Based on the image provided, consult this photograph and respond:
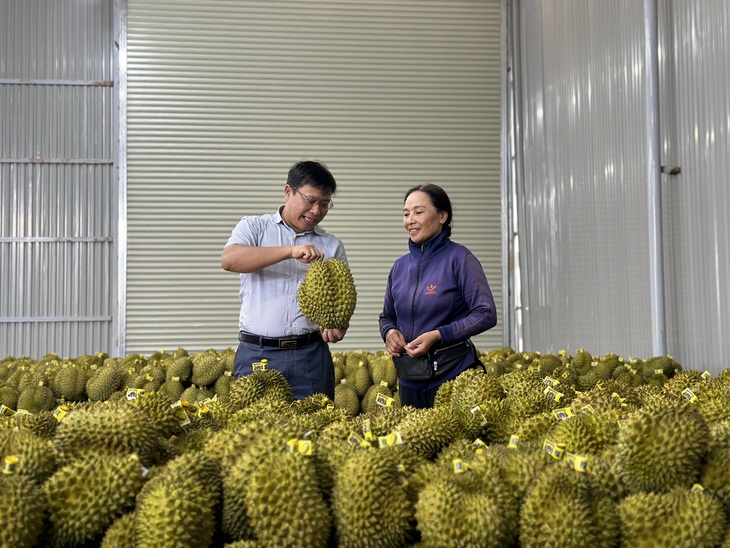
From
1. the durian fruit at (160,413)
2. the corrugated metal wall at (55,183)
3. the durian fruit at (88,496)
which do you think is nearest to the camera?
the durian fruit at (88,496)

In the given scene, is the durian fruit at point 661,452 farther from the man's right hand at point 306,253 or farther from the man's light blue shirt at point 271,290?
the man's light blue shirt at point 271,290

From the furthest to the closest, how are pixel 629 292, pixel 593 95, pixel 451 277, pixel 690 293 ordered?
1. pixel 593 95
2. pixel 629 292
3. pixel 690 293
4. pixel 451 277

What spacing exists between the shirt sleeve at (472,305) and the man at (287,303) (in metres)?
0.57

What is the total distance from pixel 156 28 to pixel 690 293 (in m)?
7.97

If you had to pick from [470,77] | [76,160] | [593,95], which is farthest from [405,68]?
[76,160]

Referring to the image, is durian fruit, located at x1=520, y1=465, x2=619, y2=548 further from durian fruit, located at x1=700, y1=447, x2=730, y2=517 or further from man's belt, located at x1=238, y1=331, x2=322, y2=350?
man's belt, located at x1=238, y1=331, x2=322, y2=350

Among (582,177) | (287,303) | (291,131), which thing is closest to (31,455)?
(287,303)

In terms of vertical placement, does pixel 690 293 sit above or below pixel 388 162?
below

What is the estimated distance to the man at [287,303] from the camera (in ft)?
12.1

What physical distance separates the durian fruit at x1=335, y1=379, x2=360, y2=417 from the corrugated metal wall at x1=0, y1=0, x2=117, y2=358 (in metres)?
5.59

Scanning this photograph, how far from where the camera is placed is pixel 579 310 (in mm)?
8438

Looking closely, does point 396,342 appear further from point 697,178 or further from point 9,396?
point 697,178

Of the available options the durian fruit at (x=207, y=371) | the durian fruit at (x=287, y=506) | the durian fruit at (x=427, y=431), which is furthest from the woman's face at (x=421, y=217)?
the durian fruit at (x=207, y=371)

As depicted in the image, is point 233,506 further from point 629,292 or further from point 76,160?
point 76,160
